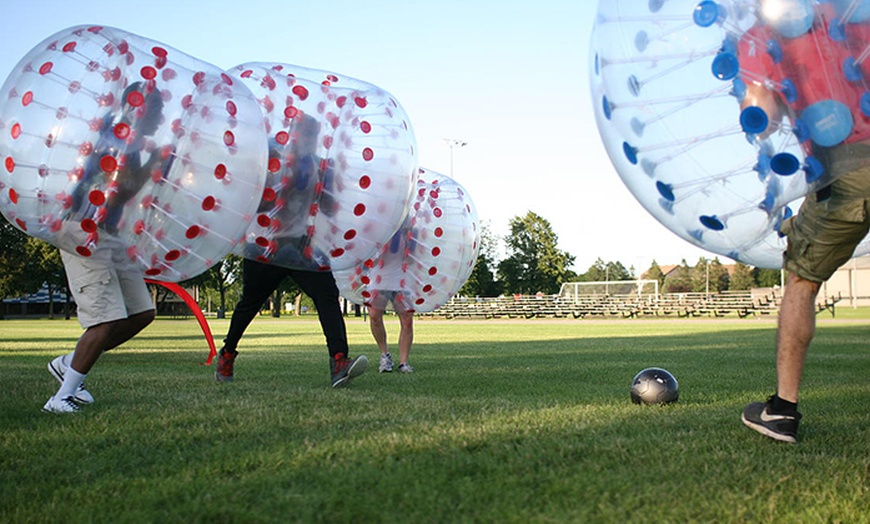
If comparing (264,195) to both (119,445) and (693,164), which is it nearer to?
(119,445)

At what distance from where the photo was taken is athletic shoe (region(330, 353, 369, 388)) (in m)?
6.57

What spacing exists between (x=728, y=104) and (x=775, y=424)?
1.68 metres

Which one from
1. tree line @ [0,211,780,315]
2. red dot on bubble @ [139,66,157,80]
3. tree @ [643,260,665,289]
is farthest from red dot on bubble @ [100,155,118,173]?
tree @ [643,260,665,289]

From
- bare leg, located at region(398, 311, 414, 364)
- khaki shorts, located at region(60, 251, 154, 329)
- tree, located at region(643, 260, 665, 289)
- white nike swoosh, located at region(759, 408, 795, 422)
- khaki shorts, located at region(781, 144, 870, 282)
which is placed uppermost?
tree, located at region(643, 260, 665, 289)

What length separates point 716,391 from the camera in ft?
21.1

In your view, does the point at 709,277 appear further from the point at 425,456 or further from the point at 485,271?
the point at 425,456

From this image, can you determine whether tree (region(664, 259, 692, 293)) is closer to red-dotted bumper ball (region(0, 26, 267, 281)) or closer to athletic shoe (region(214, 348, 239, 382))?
athletic shoe (region(214, 348, 239, 382))

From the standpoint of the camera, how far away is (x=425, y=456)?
353cm

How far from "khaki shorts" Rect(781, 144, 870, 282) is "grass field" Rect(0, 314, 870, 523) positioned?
93cm

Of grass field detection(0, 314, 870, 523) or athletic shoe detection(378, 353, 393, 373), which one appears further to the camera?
athletic shoe detection(378, 353, 393, 373)

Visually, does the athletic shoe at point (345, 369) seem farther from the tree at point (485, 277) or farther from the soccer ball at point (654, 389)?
the tree at point (485, 277)

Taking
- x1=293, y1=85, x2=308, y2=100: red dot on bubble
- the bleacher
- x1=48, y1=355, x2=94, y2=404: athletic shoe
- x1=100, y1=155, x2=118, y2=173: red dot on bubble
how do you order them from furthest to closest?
1. the bleacher
2. x1=293, y1=85, x2=308, y2=100: red dot on bubble
3. x1=48, y1=355, x2=94, y2=404: athletic shoe
4. x1=100, y1=155, x2=118, y2=173: red dot on bubble

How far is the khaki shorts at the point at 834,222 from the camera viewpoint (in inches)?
131

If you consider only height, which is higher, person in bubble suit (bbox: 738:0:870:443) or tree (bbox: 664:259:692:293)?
tree (bbox: 664:259:692:293)
